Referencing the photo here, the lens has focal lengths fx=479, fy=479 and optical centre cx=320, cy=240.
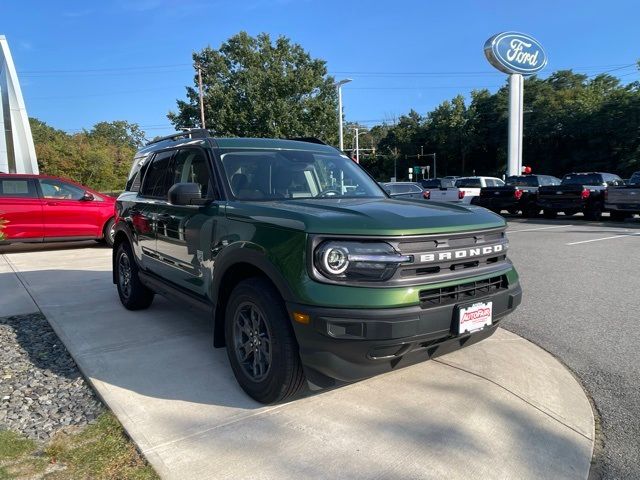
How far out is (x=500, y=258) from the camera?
3574mm

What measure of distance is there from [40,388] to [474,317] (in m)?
3.26

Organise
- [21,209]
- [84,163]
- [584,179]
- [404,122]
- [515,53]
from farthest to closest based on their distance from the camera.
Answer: [404,122], [84,163], [515,53], [584,179], [21,209]

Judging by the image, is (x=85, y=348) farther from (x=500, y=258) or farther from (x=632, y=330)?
(x=632, y=330)

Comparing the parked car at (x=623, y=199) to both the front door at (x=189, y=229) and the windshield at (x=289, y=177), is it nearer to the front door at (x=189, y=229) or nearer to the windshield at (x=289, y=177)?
the windshield at (x=289, y=177)

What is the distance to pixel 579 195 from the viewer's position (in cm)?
1720

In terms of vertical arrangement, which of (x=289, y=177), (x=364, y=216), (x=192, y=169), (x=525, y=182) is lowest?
(x=525, y=182)

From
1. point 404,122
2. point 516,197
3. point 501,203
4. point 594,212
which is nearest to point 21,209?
point 501,203

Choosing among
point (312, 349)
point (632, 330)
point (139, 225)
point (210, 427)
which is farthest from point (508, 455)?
point (139, 225)

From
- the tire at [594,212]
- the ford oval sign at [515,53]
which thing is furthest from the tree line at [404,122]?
the tire at [594,212]

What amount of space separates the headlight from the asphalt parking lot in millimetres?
1593

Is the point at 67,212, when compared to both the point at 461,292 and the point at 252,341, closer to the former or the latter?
the point at 252,341

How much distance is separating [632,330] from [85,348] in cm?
534

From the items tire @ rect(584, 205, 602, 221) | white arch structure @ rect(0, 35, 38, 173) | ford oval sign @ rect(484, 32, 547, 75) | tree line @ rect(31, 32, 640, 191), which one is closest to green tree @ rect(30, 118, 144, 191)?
tree line @ rect(31, 32, 640, 191)

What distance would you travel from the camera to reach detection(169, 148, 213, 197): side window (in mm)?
4031
